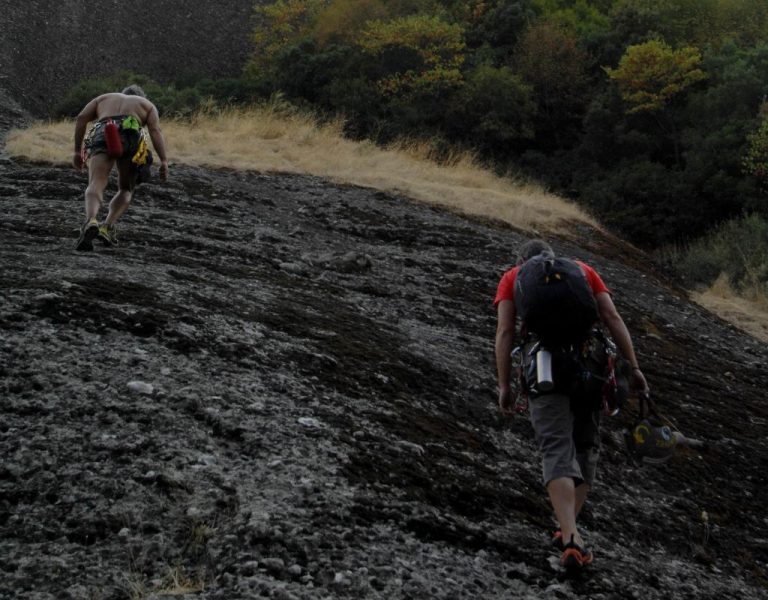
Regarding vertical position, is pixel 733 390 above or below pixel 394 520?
below

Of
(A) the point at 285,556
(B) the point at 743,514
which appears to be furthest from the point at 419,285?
(A) the point at 285,556

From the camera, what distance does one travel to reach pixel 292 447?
429cm

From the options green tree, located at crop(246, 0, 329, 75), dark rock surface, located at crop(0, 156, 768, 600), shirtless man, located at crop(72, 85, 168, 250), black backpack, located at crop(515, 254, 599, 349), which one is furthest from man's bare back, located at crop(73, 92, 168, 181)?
green tree, located at crop(246, 0, 329, 75)

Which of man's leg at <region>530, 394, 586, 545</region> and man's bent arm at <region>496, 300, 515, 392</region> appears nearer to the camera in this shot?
man's leg at <region>530, 394, 586, 545</region>

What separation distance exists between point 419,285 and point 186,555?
253 inches

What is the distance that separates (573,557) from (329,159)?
12.9m

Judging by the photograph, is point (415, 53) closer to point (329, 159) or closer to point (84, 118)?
point (329, 159)

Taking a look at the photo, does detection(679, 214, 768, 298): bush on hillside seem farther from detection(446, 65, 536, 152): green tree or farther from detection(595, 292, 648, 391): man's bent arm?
detection(595, 292, 648, 391): man's bent arm

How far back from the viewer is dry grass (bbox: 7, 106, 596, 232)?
14.2m

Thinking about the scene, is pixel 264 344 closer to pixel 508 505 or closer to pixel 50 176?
pixel 508 505

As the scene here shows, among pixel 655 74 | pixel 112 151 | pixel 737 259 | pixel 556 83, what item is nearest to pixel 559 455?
pixel 112 151

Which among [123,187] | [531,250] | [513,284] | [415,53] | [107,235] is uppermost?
[415,53]

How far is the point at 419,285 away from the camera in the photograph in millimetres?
9469

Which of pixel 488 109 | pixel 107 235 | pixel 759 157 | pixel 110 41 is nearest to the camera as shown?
pixel 107 235
